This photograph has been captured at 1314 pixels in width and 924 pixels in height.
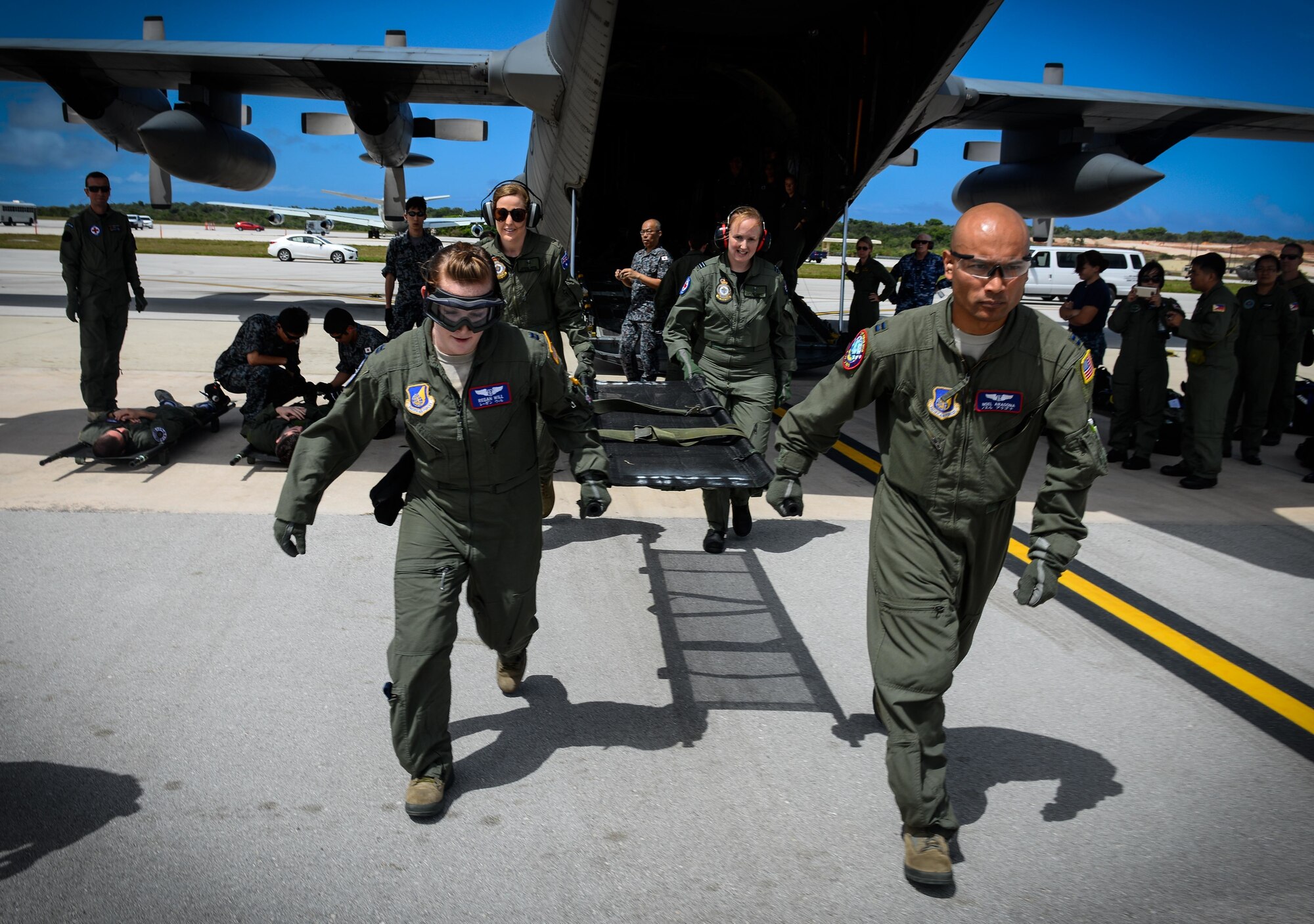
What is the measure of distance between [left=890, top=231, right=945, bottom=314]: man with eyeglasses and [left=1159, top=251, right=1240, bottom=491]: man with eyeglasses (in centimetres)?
506

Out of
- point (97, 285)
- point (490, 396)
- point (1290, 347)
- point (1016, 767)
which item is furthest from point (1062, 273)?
point (490, 396)

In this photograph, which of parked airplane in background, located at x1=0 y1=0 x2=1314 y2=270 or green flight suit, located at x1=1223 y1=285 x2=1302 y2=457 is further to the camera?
parked airplane in background, located at x1=0 y1=0 x2=1314 y2=270

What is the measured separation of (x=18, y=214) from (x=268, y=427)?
249 ft

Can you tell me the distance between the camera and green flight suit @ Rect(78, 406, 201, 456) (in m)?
7.20

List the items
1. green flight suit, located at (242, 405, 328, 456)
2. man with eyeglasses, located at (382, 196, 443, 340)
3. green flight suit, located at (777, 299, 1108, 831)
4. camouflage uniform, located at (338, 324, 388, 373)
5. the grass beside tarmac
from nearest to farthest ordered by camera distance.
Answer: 1. green flight suit, located at (777, 299, 1108, 831)
2. green flight suit, located at (242, 405, 328, 456)
3. camouflage uniform, located at (338, 324, 388, 373)
4. man with eyeglasses, located at (382, 196, 443, 340)
5. the grass beside tarmac

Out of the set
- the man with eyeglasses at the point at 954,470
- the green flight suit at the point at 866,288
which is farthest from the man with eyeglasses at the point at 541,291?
the green flight suit at the point at 866,288

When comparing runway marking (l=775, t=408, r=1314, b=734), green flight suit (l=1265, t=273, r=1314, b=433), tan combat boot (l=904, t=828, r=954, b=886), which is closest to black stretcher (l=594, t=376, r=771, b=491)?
runway marking (l=775, t=408, r=1314, b=734)

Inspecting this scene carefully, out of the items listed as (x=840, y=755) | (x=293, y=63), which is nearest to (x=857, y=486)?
(x=840, y=755)

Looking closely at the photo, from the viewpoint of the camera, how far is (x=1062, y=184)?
14227 mm

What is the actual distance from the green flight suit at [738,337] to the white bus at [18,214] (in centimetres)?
6756

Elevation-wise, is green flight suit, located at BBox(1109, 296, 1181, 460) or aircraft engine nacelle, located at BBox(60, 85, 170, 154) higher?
aircraft engine nacelle, located at BBox(60, 85, 170, 154)

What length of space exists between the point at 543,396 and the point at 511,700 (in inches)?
56.1

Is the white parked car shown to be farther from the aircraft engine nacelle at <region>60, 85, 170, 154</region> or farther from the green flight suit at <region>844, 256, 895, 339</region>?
the green flight suit at <region>844, 256, 895, 339</region>

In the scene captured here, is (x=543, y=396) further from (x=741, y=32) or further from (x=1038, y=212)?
(x=1038, y=212)
